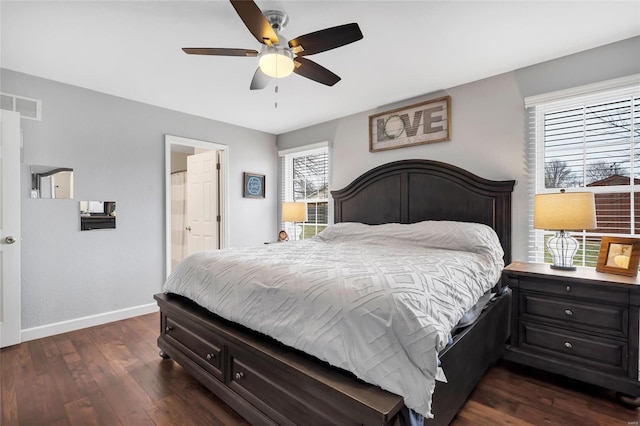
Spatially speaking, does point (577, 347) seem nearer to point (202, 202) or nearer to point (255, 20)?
point (255, 20)

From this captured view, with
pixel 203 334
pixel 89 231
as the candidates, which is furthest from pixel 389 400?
pixel 89 231

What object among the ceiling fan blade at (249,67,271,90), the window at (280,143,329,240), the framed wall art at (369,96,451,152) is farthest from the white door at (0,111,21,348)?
the framed wall art at (369,96,451,152)

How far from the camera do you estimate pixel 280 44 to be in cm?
198

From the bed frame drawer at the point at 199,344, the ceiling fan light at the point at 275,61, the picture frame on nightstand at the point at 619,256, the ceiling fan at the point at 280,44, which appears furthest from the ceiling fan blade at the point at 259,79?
the picture frame on nightstand at the point at 619,256

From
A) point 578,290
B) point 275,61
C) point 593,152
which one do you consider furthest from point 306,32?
point 578,290

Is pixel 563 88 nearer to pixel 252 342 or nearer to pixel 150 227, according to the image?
pixel 252 342

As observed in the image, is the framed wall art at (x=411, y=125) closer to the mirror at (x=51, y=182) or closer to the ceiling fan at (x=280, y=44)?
the ceiling fan at (x=280, y=44)

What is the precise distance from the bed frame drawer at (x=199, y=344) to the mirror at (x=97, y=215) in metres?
1.61

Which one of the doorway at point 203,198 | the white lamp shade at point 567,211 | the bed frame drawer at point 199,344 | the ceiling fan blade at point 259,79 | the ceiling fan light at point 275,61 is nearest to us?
the bed frame drawer at point 199,344

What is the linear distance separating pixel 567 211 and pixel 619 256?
44 centimetres

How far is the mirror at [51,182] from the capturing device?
2.88 meters

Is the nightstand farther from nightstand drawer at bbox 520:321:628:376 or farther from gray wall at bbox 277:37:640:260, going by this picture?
gray wall at bbox 277:37:640:260

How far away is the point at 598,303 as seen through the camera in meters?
1.96

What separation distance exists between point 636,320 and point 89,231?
4.54 metres
